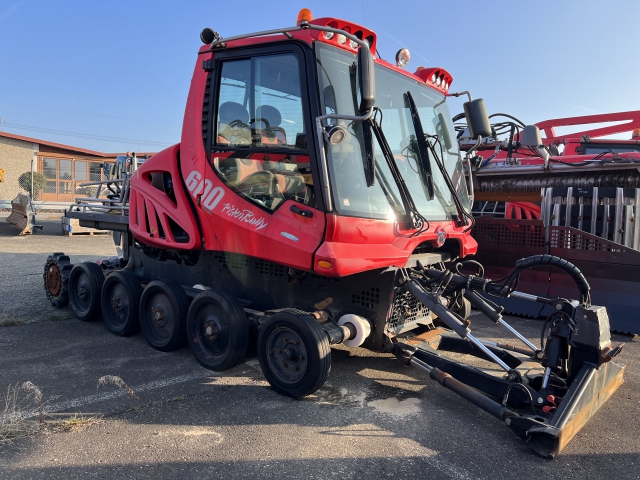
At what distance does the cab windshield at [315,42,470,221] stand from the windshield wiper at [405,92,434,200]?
0.03 meters

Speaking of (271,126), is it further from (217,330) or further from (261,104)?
(217,330)

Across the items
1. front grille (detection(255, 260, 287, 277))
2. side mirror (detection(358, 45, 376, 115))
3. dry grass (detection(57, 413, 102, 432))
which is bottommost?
dry grass (detection(57, 413, 102, 432))

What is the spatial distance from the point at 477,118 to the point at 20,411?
4572 millimetres

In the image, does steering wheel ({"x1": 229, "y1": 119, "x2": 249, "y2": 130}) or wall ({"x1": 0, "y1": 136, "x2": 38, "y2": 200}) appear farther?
wall ({"x1": 0, "y1": 136, "x2": 38, "y2": 200})

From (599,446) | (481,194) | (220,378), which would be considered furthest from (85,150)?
(599,446)

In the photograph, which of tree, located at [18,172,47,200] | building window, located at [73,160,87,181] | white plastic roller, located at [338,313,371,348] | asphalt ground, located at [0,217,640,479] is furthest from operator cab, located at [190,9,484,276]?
building window, located at [73,160,87,181]

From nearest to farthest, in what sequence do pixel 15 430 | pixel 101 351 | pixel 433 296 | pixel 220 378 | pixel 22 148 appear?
pixel 15 430, pixel 433 296, pixel 220 378, pixel 101 351, pixel 22 148

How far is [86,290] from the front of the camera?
6059 millimetres

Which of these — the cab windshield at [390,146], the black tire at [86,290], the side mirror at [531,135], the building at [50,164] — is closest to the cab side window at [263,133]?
the cab windshield at [390,146]

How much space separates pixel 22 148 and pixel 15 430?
2832cm

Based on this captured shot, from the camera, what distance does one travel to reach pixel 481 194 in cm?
799

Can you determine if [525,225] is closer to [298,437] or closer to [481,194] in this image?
[481,194]

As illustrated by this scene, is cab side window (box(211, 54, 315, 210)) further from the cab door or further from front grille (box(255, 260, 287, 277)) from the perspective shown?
front grille (box(255, 260, 287, 277))

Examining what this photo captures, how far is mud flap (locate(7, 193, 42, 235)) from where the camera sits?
1650 cm
